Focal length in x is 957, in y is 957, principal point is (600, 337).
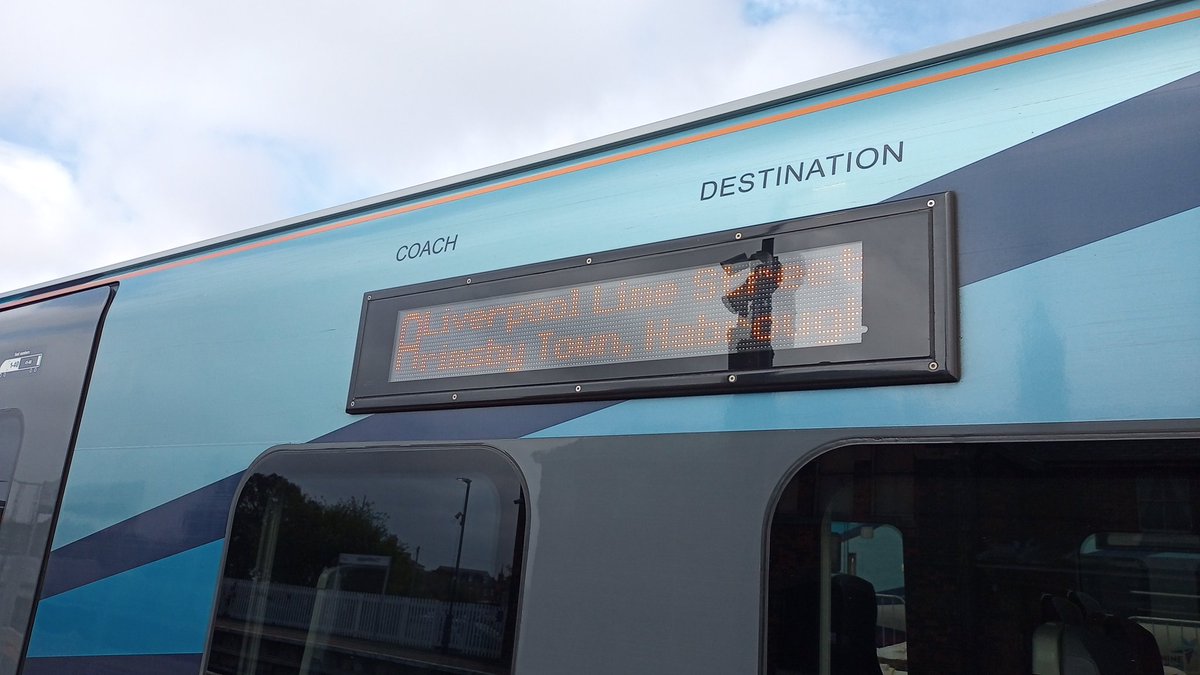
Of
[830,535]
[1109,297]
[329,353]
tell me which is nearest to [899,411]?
[830,535]

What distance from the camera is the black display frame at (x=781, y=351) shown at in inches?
83.0

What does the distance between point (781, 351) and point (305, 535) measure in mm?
1795

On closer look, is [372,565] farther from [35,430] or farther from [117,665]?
[35,430]

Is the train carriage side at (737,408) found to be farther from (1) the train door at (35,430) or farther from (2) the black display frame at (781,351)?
(1) the train door at (35,430)

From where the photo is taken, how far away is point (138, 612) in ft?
11.5

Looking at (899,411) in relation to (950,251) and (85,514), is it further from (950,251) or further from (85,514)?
(85,514)

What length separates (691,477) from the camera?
2.33m

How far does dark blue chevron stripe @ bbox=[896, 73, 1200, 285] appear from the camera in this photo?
1.92 m

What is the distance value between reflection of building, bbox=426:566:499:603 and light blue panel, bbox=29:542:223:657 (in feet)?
3.18

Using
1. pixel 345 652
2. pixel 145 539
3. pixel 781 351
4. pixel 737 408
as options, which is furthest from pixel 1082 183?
pixel 145 539

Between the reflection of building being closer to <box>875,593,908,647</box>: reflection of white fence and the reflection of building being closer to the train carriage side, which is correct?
the train carriage side

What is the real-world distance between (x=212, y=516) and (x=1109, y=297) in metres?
2.91

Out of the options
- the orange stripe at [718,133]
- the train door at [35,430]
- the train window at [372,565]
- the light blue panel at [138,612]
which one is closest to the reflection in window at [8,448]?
the train door at [35,430]

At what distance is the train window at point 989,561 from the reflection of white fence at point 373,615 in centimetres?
89
